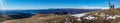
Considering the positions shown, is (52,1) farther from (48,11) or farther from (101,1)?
(101,1)

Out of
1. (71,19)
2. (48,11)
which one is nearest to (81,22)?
(71,19)

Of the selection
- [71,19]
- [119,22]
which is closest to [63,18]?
[71,19]

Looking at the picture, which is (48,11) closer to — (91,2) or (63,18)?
(63,18)

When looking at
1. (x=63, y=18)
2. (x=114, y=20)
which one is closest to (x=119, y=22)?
(x=114, y=20)

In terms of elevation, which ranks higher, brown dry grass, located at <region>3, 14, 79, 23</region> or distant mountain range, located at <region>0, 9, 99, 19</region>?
distant mountain range, located at <region>0, 9, 99, 19</region>

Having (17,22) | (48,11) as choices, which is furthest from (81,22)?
(17,22)

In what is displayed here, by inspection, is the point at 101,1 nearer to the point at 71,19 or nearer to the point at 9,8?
the point at 71,19

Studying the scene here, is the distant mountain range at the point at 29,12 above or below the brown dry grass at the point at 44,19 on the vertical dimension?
above
